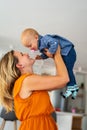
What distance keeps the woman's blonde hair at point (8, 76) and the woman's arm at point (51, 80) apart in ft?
0.33

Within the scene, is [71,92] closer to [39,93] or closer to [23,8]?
[39,93]

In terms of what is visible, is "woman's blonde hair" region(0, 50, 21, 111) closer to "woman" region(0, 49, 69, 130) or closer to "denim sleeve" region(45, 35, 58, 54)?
"woman" region(0, 49, 69, 130)

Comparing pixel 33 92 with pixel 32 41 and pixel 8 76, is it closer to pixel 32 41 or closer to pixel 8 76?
pixel 8 76

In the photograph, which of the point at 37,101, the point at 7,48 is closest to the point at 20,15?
the point at 7,48

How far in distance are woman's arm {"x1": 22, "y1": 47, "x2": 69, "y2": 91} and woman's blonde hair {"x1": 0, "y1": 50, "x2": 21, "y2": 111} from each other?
Answer: 100 mm

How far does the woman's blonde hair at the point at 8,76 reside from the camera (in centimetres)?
130

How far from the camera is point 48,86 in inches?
47.5

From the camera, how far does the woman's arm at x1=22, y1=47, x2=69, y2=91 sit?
1.19 meters

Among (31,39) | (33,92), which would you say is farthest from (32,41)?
(33,92)

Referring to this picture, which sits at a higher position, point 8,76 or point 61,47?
point 61,47

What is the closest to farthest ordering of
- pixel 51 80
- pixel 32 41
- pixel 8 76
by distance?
1. pixel 51 80
2. pixel 8 76
3. pixel 32 41

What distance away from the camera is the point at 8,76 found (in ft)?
4.27

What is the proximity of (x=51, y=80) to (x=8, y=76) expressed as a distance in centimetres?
25

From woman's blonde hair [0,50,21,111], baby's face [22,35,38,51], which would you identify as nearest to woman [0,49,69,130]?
woman's blonde hair [0,50,21,111]
